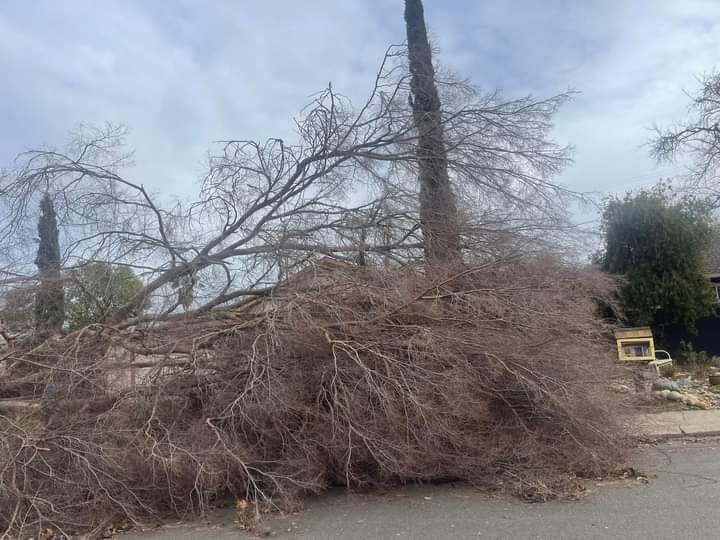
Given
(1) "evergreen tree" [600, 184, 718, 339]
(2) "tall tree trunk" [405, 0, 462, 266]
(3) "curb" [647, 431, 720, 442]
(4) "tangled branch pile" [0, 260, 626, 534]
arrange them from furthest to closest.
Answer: (1) "evergreen tree" [600, 184, 718, 339] → (2) "tall tree trunk" [405, 0, 462, 266] → (3) "curb" [647, 431, 720, 442] → (4) "tangled branch pile" [0, 260, 626, 534]

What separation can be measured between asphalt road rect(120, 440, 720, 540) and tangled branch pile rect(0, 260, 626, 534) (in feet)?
0.79

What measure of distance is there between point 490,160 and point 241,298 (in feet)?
15.5

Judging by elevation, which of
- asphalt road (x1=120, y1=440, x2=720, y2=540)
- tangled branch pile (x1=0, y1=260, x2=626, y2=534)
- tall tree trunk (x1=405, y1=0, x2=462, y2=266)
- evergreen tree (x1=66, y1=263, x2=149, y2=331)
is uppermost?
tall tree trunk (x1=405, y1=0, x2=462, y2=266)

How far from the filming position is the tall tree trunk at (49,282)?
10.2m

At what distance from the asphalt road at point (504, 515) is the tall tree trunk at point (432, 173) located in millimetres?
3651

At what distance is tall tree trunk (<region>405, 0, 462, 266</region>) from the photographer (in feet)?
34.2

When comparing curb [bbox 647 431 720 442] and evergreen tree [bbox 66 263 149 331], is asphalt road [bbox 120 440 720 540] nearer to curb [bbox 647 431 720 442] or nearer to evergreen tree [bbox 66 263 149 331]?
curb [bbox 647 431 720 442]

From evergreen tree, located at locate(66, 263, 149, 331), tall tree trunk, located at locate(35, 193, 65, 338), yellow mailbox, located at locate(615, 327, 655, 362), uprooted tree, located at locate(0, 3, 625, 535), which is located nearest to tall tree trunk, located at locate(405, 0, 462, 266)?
uprooted tree, located at locate(0, 3, 625, 535)

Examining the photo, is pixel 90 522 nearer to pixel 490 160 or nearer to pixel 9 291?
pixel 9 291

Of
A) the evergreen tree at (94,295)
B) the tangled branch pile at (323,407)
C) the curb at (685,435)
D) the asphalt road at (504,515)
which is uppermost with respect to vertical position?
the evergreen tree at (94,295)

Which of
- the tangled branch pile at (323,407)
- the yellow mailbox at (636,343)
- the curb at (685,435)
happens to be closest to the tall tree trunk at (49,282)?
the tangled branch pile at (323,407)

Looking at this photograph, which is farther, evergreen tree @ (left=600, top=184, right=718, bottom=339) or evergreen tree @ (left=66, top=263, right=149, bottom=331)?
evergreen tree @ (left=600, top=184, right=718, bottom=339)

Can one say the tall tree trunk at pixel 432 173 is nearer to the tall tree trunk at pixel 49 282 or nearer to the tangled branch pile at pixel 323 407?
the tangled branch pile at pixel 323 407

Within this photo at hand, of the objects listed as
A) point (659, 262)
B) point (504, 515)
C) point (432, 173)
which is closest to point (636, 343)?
point (659, 262)
